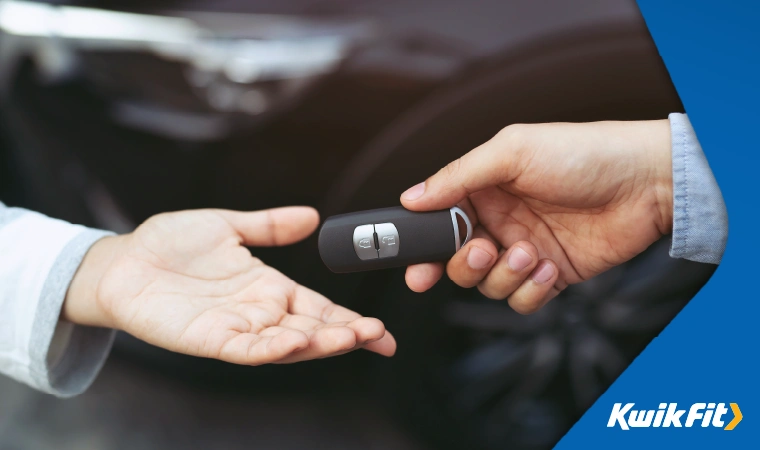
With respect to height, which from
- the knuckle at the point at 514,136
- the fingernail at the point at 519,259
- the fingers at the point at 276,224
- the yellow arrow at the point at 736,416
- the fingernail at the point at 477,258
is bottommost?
the yellow arrow at the point at 736,416

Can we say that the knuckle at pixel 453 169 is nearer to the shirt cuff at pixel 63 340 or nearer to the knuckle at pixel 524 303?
the knuckle at pixel 524 303

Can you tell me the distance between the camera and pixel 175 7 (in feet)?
5.77

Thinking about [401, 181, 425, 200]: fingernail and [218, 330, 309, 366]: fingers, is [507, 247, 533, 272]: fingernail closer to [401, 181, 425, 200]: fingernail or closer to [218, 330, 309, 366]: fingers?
[401, 181, 425, 200]: fingernail

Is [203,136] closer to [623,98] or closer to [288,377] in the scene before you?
[288,377]

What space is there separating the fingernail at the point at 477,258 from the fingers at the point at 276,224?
1.23 feet

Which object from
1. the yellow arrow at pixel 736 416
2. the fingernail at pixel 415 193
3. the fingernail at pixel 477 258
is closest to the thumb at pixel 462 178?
the fingernail at pixel 415 193

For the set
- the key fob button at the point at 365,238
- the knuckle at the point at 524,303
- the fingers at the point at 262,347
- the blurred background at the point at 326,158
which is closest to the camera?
the fingers at the point at 262,347

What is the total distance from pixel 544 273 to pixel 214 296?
68cm

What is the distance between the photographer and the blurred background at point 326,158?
4.81 feet

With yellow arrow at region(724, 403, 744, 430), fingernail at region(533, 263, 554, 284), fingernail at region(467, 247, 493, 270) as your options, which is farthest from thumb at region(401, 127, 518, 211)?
yellow arrow at region(724, 403, 744, 430)

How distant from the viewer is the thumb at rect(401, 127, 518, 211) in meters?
1.18

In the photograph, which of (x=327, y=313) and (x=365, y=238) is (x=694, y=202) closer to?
(x=365, y=238)

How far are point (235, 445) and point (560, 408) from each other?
3.21 feet

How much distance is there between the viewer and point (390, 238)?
1.17 m
